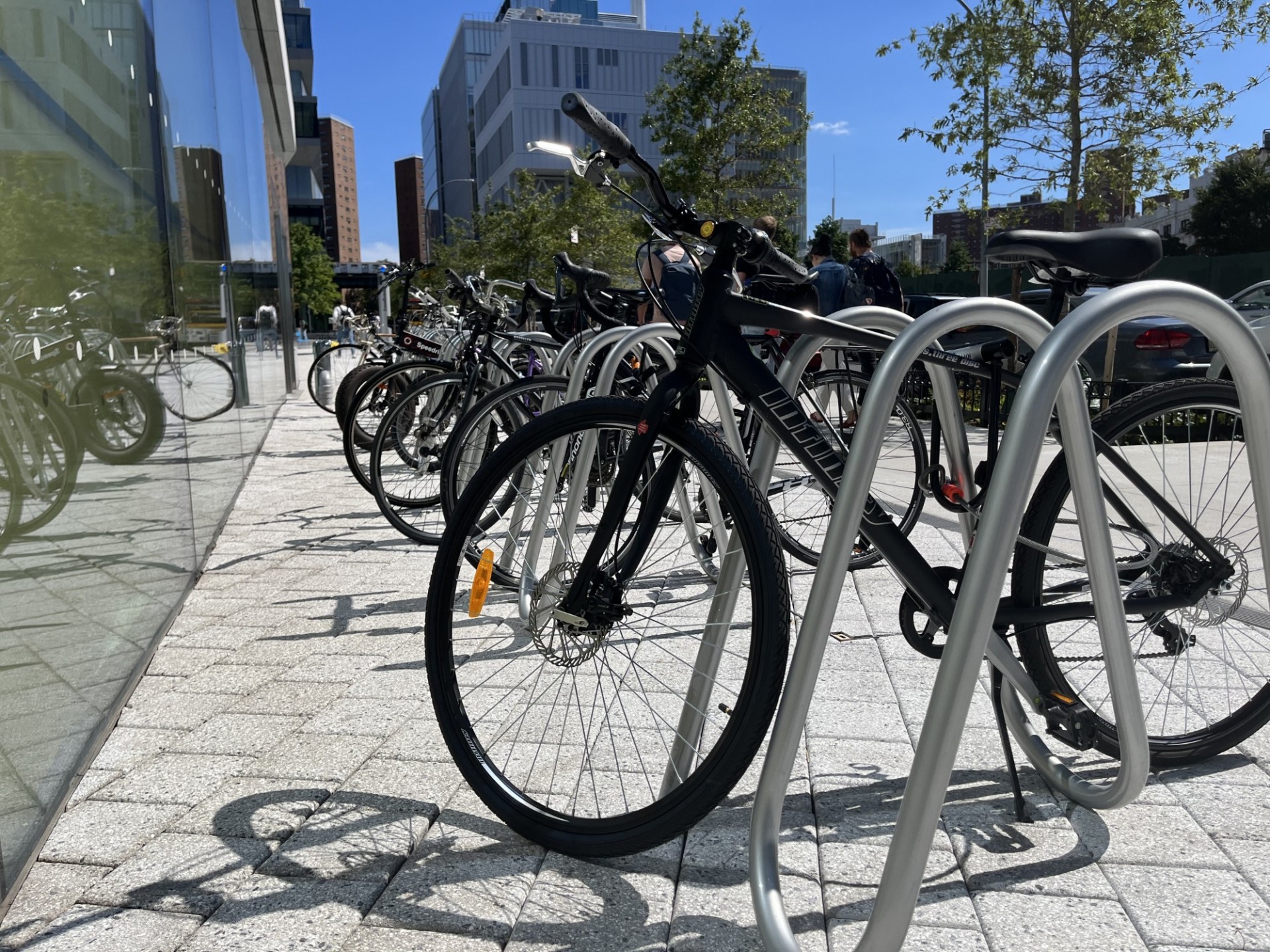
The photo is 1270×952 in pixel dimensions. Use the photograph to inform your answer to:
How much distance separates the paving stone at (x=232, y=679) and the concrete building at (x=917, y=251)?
76416 mm

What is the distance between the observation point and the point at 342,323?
15.6 meters

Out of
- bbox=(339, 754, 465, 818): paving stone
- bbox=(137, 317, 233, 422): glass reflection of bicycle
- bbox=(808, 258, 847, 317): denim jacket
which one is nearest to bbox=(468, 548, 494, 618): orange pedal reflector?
bbox=(339, 754, 465, 818): paving stone

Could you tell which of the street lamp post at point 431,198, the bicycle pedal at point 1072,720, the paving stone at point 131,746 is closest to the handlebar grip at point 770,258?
the bicycle pedal at point 1072,720

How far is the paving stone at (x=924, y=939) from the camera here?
204cm

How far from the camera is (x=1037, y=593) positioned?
2.55 metres

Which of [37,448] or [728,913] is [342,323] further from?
[728,913]

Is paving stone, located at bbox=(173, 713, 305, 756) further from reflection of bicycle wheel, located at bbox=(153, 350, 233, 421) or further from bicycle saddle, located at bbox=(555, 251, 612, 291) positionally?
bicycle saddle, located at bbox=(555, 251, 612, 291)

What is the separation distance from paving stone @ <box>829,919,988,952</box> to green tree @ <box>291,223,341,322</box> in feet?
187

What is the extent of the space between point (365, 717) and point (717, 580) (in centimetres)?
130

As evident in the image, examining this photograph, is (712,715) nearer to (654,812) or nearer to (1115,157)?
(654,812)

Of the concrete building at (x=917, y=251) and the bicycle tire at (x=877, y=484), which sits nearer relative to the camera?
the bicycle tire at (x=877, y=484)

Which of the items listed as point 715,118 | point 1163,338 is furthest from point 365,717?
point 715,118

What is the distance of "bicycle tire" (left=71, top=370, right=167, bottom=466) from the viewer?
313 cm

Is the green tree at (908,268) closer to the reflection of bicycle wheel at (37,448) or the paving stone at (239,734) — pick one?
the paving stone at (239,734)
